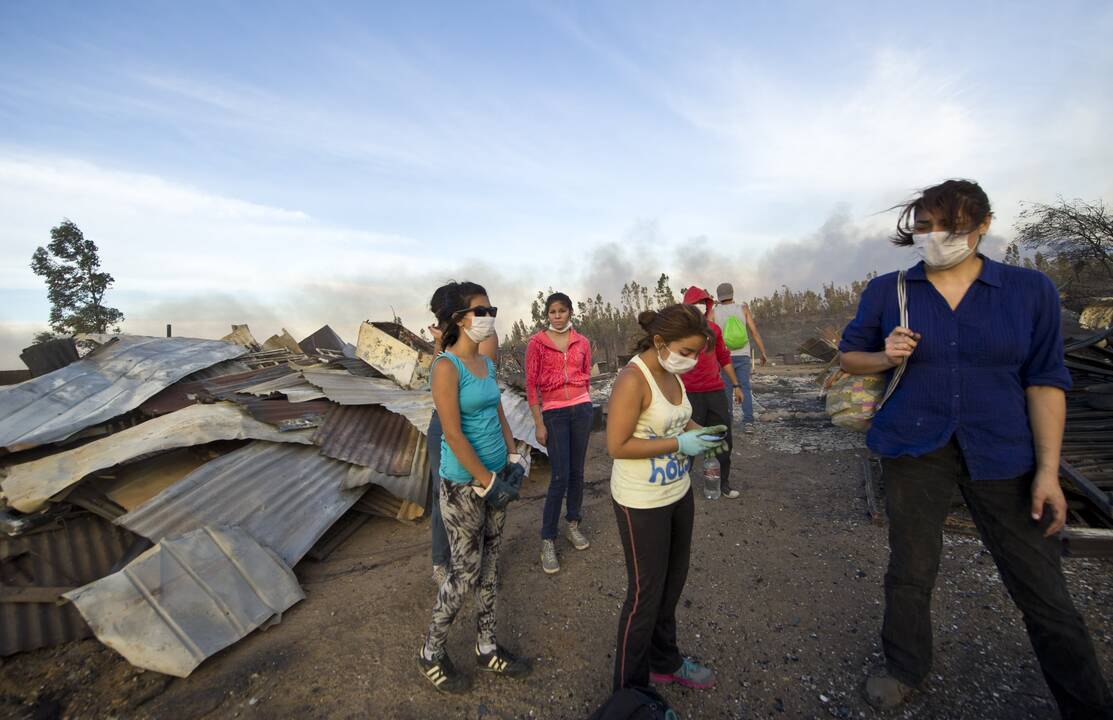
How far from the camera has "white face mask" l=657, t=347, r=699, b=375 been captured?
2.17 meters

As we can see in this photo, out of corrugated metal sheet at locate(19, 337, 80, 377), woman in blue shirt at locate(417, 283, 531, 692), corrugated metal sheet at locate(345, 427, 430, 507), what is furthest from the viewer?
corrugated metal sheet at locate(19, 337, 80, 377)

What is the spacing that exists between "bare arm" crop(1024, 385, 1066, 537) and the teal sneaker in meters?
1.60

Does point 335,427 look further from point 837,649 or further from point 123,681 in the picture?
point 837,649

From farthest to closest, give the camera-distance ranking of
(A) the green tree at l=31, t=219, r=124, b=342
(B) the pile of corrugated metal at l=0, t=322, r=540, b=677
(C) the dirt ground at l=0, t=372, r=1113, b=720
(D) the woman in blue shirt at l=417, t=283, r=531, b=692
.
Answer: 1. (A) the green tree at l=31, t=219, r=124, b=342
2. (B) the pile of corrugated metal at l=0, t=322, r=540, b=677
3. (C) the dirt ground at l=0, t=372, r=1113, b=720
4. (D) the woman in blue shirt at l=417, t=283, r=531, b=692

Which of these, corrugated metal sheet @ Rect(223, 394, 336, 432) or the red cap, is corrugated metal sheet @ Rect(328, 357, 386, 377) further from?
the red cap

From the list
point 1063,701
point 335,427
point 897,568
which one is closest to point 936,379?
point 897,568

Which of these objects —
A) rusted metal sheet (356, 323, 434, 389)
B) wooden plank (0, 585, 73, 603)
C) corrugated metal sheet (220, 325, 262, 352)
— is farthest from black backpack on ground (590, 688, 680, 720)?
corrugated metal sheet (220, 325, 262, 352)

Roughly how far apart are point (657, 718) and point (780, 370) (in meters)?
15.1

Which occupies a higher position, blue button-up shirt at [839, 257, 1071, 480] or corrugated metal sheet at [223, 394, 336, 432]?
blue button-up shirt at [839, 257, 1071, 480]

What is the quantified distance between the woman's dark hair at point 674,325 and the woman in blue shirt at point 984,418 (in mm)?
758

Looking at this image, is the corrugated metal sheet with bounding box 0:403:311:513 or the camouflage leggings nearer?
the camouflage leggings

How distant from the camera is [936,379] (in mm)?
1973

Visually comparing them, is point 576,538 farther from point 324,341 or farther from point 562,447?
point 324,341

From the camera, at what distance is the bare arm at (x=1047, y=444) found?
1.80 metres
